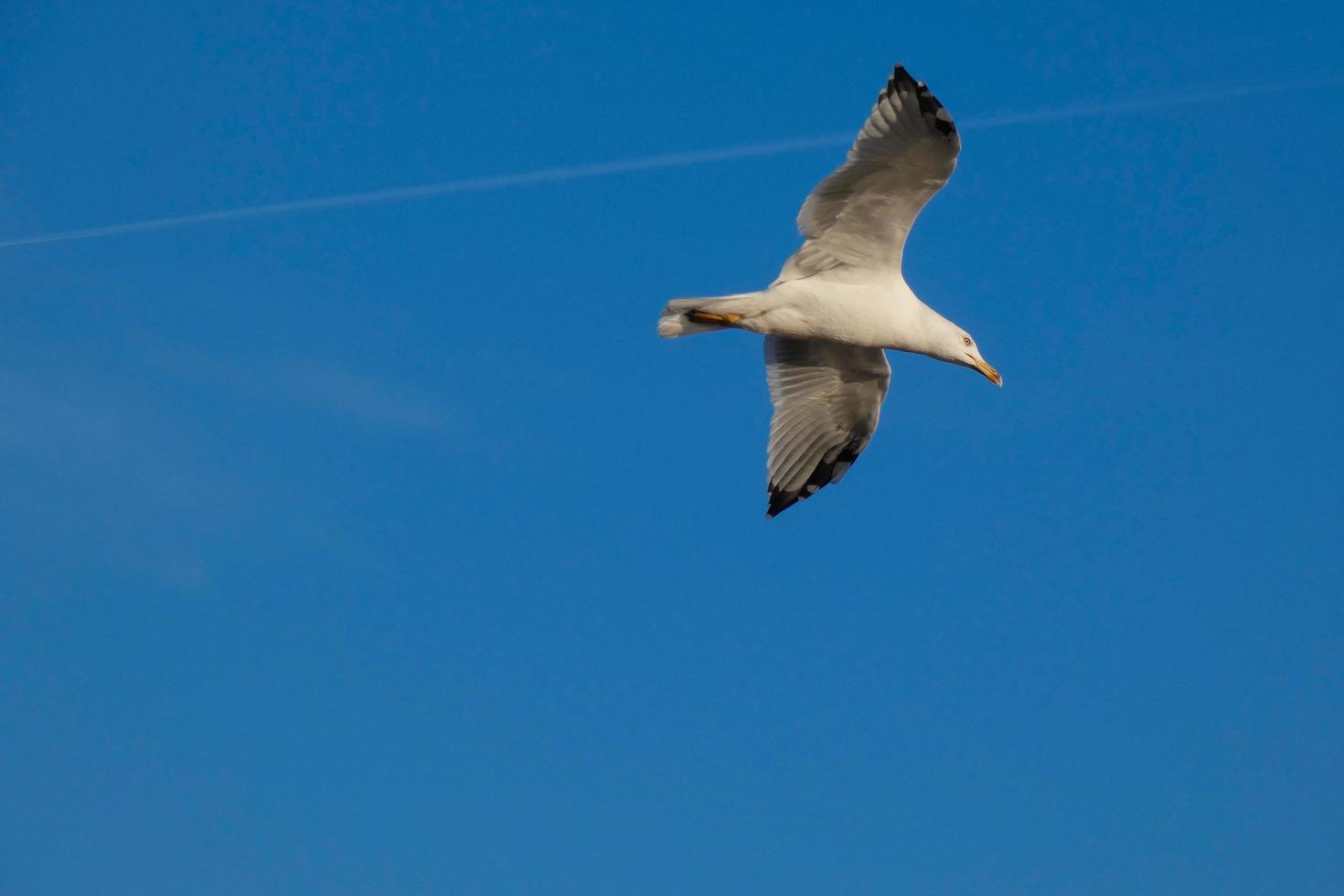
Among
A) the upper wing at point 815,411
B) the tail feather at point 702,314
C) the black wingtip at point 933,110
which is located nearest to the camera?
the black wingtip at point 933,110

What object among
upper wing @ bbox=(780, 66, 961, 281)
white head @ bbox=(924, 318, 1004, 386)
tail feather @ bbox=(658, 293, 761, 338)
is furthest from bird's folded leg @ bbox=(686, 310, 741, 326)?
white head @ bbox=(924, 318, 1004, 386)

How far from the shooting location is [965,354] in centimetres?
1478

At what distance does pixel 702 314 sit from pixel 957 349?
2.21 metres

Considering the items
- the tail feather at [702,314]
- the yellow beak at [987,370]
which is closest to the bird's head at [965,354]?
A: the yellow beak at [987,370]

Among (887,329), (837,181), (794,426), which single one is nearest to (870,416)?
(794,426)

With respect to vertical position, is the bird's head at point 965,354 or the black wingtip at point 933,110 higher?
the black wingtip at point 933,110

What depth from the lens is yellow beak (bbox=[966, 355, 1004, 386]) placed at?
14867 millimetres

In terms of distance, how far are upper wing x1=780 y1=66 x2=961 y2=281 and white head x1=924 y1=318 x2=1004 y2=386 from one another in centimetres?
71

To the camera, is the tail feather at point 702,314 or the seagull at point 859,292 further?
the tail feather at point 702,314

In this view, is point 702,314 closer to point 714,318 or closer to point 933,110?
point 714,318

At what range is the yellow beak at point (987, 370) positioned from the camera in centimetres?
1487

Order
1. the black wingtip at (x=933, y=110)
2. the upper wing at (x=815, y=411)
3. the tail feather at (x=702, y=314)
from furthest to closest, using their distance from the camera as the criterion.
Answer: the upper wing at (x=815, y=411) < the tail feather at (x=702, y=314) < the black wingtip at (x=933, y=110)

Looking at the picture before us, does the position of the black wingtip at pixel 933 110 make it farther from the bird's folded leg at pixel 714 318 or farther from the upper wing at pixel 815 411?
the upper wing at pixel 815 411

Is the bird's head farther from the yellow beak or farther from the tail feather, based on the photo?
the tail feather
